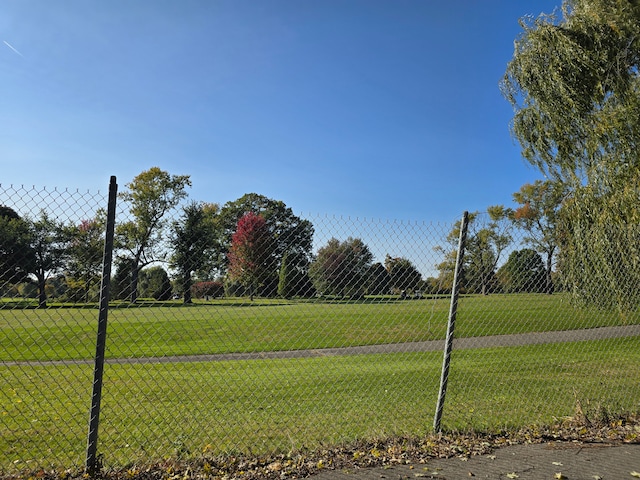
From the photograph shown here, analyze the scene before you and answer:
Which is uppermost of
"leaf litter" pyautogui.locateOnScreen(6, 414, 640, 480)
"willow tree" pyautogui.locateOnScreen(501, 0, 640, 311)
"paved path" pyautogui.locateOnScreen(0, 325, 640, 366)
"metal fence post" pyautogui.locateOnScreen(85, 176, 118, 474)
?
"willow tree" pyautogui.locateOnScreen(501, 0, 640, 311)

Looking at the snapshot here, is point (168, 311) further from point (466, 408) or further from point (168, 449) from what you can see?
point (466, 408)

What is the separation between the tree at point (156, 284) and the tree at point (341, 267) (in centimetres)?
145

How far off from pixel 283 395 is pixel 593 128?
6.78 meters

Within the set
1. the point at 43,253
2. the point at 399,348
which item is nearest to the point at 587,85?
the point at 399,348

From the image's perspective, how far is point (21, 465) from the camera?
348cm

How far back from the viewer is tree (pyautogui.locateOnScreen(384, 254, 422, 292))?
4.82 metres

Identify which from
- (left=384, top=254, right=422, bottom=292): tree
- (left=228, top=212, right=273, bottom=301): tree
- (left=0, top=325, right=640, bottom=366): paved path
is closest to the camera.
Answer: (left=228, top=212, right=273, bottom=301): tree

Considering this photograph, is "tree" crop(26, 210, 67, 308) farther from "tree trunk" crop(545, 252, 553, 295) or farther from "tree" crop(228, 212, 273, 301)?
"tree trunk" crop(545, 252, 553, 295)

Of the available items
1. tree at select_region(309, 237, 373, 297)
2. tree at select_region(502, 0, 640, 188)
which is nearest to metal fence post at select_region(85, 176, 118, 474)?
tree at select_region(309, 237, 373, 297)

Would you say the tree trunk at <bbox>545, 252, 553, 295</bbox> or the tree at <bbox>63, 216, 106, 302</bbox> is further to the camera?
the tree trunk at <bbox>545, 252, 553, 295</bbox>

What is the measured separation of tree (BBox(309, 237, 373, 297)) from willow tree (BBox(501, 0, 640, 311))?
13.9ft

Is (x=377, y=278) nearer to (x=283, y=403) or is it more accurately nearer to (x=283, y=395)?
(x=283, y=403)

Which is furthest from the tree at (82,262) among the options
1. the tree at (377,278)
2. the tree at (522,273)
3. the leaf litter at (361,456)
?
the tree at (522,273)

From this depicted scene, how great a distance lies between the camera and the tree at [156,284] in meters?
3.68
